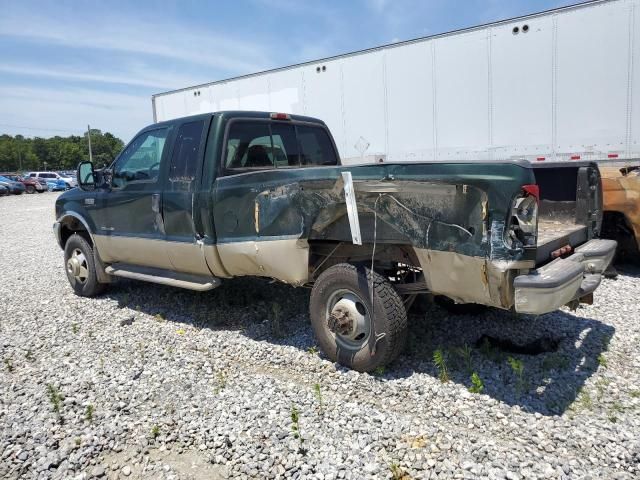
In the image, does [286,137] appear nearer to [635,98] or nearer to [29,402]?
[29,402]

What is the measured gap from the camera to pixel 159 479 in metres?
2.87

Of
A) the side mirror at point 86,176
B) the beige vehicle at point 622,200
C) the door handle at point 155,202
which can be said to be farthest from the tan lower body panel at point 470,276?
the side mirror at point 86,176

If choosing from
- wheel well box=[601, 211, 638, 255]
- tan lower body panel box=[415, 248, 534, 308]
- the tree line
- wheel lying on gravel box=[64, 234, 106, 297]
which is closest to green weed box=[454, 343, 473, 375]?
tan lower body panel box=[415, 248, 534, 308]

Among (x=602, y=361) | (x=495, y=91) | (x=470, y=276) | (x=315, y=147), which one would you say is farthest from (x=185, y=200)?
(x=495, y=91)

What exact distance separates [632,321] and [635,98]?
424cm

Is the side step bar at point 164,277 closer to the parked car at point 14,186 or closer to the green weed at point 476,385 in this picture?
the green weed at point 476,385

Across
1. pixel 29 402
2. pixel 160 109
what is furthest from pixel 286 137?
pixel 160 109

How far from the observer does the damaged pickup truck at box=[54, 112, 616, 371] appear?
317cm

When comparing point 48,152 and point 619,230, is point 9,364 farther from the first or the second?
point 48,152

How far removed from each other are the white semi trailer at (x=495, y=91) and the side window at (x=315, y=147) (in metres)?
4.07

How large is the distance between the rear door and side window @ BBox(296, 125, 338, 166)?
1149 millimetres

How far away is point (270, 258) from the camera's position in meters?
4.42

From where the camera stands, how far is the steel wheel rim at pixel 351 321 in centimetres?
395

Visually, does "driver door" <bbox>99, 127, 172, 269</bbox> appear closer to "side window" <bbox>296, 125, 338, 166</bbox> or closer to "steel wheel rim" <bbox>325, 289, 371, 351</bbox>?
"side window" <bbox>296, 125, 338, 166</bbox>
